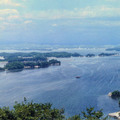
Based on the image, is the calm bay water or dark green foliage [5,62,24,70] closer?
the calm bay water

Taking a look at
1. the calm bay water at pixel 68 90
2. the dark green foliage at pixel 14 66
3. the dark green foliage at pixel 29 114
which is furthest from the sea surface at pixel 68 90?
the dark green foliage at pixel 14 66

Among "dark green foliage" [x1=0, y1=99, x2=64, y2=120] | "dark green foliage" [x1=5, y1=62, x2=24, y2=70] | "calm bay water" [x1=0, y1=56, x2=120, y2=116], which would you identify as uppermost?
"dark green foliage" [x1=0, y1=99, x2=64, y2=120]

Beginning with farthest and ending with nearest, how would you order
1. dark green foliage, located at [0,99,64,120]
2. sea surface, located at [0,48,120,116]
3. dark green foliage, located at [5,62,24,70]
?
1. dark green foliage, located at [5,62,24,70]
2. sea surface, located at [0,48,120,116]
3. dark green foliage, located at [0,99,64,120]

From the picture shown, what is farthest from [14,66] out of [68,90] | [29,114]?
[29,114]

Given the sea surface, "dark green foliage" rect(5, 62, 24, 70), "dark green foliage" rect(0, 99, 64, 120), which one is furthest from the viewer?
"dark green foliage" rect(5, 62, 24, 70)

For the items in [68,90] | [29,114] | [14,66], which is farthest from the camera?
[14,66]

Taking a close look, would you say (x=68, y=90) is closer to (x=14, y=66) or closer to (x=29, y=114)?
(x=29, y=114)

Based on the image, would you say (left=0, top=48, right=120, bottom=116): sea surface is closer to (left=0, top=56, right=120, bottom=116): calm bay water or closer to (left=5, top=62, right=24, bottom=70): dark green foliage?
(left=0, top=56, right=120, bottom=116): calm bay water

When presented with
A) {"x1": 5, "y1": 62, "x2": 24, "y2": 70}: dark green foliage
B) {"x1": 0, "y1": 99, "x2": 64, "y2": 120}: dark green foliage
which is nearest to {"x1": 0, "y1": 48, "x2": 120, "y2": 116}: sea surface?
{"x1": 0, "y1": 99, "x2": 64, "y2": 120}: dark green foliage

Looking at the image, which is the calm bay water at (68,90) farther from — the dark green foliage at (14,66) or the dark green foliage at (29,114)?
the dark green foliage at (14,66)

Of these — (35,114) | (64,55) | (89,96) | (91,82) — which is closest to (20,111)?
(35,114)

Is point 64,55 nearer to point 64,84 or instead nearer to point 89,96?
point 64,84
